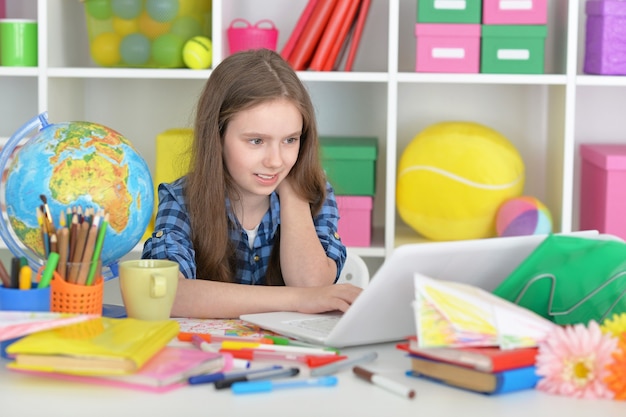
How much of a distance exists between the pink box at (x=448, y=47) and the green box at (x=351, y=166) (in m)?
0.28

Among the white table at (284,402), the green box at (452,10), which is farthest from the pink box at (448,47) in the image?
the white table at (284,402)

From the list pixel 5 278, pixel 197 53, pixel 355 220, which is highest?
pixel 197 53

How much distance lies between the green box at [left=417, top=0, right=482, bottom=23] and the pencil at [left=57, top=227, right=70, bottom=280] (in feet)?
5.44

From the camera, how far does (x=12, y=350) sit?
1.06 metres

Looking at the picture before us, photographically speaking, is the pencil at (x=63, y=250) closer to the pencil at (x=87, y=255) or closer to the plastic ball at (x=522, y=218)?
the pencil at (x=87, y=255)

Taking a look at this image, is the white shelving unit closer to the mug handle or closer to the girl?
the girl

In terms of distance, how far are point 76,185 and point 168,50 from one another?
1.34 m

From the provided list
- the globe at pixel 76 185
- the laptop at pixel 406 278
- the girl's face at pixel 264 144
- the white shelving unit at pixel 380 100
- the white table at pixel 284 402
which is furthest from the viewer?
the white shelving unit at pixel 380 100

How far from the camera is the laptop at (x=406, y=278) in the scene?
1116 mm

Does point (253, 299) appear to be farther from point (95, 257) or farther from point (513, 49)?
point (513, 49)

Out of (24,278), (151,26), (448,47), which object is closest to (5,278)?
(24,278)

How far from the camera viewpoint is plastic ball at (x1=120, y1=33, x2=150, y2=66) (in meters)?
2.70

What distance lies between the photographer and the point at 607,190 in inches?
104

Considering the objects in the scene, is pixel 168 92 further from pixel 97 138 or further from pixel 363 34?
pixel 97 138
